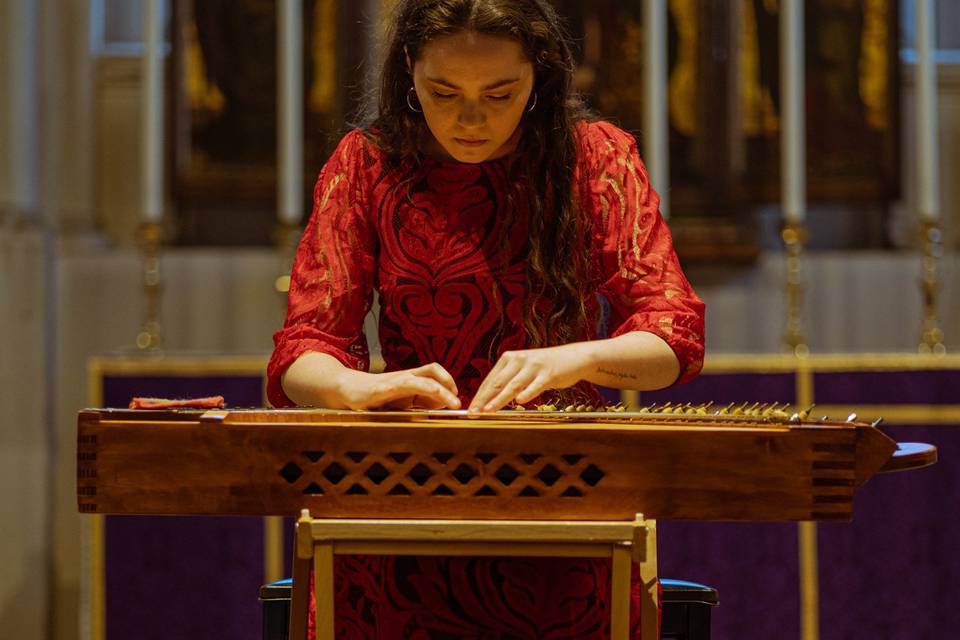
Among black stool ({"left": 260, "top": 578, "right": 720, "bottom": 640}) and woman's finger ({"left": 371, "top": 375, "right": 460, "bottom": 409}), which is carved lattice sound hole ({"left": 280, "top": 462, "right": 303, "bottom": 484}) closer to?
woman's finger ({"left": 371, "top": 375, "right": 460, "bottom": 409})

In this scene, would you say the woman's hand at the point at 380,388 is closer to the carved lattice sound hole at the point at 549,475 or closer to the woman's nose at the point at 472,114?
the carved lattice sound hole at the point at 549,475

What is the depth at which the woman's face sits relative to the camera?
6.18 ft

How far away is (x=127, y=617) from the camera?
12.8 ft

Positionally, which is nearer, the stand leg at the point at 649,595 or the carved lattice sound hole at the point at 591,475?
the carved lattice sound hole at the point at 591,475

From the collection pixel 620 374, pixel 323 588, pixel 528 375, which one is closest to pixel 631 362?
pixel 620 374

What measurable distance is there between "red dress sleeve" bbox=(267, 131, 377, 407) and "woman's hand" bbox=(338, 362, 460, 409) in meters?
0.21

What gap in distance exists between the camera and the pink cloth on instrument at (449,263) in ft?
6.44

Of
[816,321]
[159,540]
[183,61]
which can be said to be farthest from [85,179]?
[816,321]

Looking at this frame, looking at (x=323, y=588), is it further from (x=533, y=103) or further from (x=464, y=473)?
(x=533, y=103)

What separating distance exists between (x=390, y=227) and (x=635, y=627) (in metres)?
0.66

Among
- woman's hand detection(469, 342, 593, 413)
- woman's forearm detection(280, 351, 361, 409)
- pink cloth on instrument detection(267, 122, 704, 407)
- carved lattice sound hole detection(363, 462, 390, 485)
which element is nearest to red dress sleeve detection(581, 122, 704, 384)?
pink cloth on instrument detection(267, 122, 704, 407)

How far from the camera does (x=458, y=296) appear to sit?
1.97m

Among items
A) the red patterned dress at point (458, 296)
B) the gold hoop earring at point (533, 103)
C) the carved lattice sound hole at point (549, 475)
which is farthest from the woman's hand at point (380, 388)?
the gold hoop earring at point (533, 103)

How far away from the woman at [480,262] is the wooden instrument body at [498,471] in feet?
0.80
